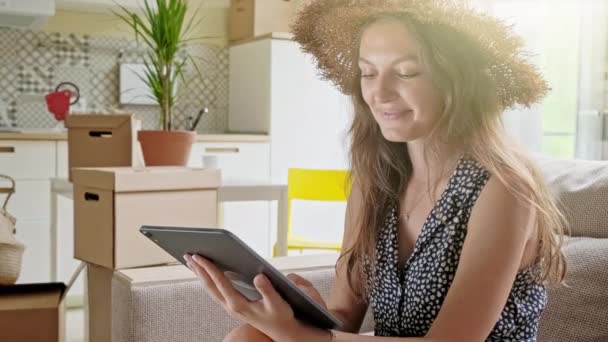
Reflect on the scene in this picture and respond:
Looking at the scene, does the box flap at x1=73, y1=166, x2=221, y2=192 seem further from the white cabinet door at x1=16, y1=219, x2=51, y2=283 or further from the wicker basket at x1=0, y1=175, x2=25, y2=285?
the white cabinet door at x1=16, y1=219, x2=51, y2=283

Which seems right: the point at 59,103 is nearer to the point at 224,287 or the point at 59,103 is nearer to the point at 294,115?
the point at 294,115

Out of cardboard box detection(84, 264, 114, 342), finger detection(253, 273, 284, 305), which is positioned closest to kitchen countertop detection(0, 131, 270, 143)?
cardboard box detection(84, 264, 114, 342)

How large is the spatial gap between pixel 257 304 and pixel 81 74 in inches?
152

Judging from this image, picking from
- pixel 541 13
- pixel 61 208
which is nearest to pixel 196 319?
pixel 61 208

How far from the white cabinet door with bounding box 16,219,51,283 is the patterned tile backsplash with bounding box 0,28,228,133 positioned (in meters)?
0.80

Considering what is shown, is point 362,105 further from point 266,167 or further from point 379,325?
point 266,167

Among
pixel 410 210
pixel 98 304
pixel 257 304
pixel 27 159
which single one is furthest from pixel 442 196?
pixel 27 159

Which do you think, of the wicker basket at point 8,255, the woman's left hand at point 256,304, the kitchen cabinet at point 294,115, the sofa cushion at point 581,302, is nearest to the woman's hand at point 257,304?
the woman's left hand at point 256,304

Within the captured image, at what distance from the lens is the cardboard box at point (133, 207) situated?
1.81 metres

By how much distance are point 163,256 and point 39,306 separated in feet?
1.09

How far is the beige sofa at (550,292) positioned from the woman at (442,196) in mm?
294

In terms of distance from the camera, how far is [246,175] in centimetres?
451

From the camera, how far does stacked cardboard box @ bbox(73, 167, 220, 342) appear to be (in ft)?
5.94

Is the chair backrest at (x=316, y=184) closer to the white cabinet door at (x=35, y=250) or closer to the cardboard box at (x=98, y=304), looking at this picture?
the white cabinet door at (x=35, y=250)
